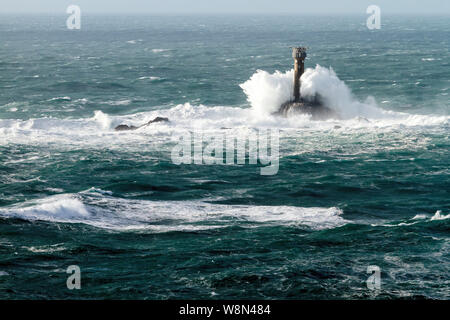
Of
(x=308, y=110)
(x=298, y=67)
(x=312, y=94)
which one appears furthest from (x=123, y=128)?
(x=312, y=94)

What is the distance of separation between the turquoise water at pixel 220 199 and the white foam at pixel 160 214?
10 cm

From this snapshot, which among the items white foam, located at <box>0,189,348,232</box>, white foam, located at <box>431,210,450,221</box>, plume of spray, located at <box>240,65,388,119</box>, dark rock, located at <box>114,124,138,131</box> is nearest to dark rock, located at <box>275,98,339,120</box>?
plume of spray, located at <box>240,65,388,119</box>

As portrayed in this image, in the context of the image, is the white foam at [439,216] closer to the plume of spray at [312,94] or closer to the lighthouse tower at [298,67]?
the plume of spray at [312,94]

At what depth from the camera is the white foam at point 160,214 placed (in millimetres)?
32344

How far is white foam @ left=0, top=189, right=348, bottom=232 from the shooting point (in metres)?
32.3

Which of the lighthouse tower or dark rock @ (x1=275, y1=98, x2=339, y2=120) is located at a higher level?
the lighthouse tower

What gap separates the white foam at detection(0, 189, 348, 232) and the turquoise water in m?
0.10

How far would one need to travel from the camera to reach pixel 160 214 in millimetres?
33906

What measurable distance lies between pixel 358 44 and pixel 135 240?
126867 millimetres

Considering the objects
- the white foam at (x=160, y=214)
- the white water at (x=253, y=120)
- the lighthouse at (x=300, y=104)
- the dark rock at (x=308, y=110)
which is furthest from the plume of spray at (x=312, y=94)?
the white foam at (x=160, y=214)

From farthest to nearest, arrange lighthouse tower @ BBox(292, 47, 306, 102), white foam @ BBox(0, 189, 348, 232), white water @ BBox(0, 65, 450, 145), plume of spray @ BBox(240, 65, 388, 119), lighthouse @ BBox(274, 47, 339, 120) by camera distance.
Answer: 1. plume of spray @ BBox(240, 65, 388, 119)
2. lighthouse tower @ BBox(292, 47, 306, 102)
3. lighthouse @ BBox(274, 47, 339, 120)
4. white water @ BBox(0, 65, 450, 145)
5. white foam @ BBox(0, 189, 348, 232)

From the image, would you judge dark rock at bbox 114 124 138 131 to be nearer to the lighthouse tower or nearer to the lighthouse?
the lighthouse
